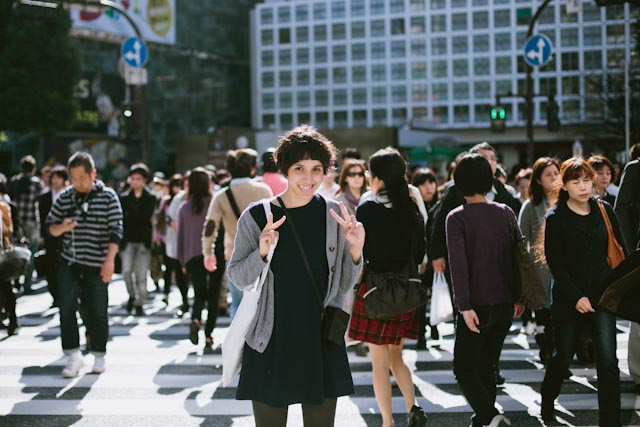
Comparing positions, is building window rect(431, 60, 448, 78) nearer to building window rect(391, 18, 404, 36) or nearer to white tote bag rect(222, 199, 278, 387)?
building window rect(391, 18, 404, 36)

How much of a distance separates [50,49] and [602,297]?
30.5 m

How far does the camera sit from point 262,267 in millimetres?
3936

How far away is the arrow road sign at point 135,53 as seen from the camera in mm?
20906

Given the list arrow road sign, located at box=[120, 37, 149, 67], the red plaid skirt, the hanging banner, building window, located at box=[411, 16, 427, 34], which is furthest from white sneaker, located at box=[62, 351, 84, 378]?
building window, located at box=[411, 16, 427, 34]

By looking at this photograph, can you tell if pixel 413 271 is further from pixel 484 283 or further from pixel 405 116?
pixel 405 116

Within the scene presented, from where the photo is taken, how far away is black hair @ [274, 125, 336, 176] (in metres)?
4.04

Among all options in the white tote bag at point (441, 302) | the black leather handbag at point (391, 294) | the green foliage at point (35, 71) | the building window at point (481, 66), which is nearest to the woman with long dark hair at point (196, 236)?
the white tote bag at point (441, 302)

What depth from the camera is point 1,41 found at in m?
31.2

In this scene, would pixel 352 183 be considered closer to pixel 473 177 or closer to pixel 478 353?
pixel 473 177

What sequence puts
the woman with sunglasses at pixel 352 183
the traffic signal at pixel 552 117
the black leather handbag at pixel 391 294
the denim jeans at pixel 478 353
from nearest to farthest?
the denim jeans at pixel 478 353, the black leather handbag at pixel 391 294, the woman with sunglasses at pixel 352 183, the traffic signal at pixel 552 117

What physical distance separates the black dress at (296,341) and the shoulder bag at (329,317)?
2cm

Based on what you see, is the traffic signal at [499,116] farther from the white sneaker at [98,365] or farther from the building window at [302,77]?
the building window at [302,77]

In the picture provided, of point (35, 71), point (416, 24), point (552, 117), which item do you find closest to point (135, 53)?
point (552, 117)

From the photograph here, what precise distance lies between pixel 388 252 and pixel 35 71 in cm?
2844
